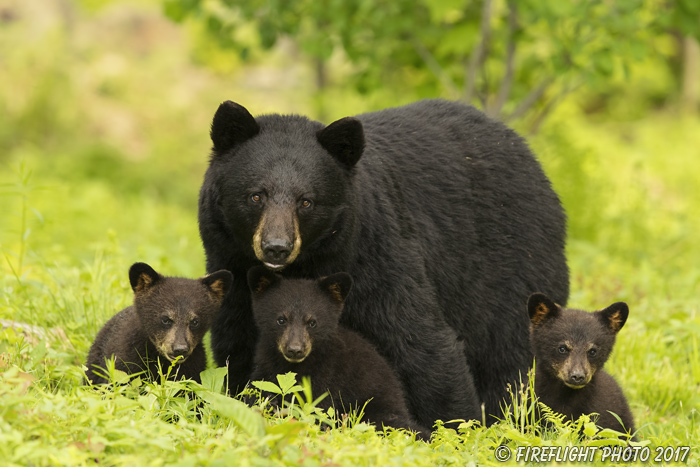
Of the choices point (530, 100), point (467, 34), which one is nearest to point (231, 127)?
point (467, 34)

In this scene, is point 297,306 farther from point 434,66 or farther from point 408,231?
point 434,66

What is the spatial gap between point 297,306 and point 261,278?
247mm

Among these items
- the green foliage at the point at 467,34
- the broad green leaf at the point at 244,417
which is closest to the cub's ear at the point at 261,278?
the broad green leaf at the point at 244,417

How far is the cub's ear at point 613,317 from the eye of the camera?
4.44 metres

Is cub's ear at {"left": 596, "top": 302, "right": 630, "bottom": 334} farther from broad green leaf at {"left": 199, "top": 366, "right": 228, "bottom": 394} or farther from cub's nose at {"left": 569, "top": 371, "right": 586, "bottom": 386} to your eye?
broad green leaf at {"left": 199, "top": 366, "right": 228, "bottom": 394}

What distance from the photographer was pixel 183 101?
62.6ft

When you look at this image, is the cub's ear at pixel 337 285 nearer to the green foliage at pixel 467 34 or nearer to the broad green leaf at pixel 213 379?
the broad green leaf at pixel 213 379

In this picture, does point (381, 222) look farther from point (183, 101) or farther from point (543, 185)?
point (183, 101)

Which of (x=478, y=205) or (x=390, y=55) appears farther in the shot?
(x=390, y=55)

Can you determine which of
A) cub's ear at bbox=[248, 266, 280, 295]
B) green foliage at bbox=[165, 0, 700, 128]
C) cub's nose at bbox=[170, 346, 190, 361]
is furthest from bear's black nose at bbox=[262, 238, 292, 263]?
green foliage at bbox=[165, 0, 700, 128]

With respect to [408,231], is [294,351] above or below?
below

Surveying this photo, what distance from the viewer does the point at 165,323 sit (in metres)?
4.19

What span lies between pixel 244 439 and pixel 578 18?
5.47 metres

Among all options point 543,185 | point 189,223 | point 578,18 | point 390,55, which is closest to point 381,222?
point 543,185
